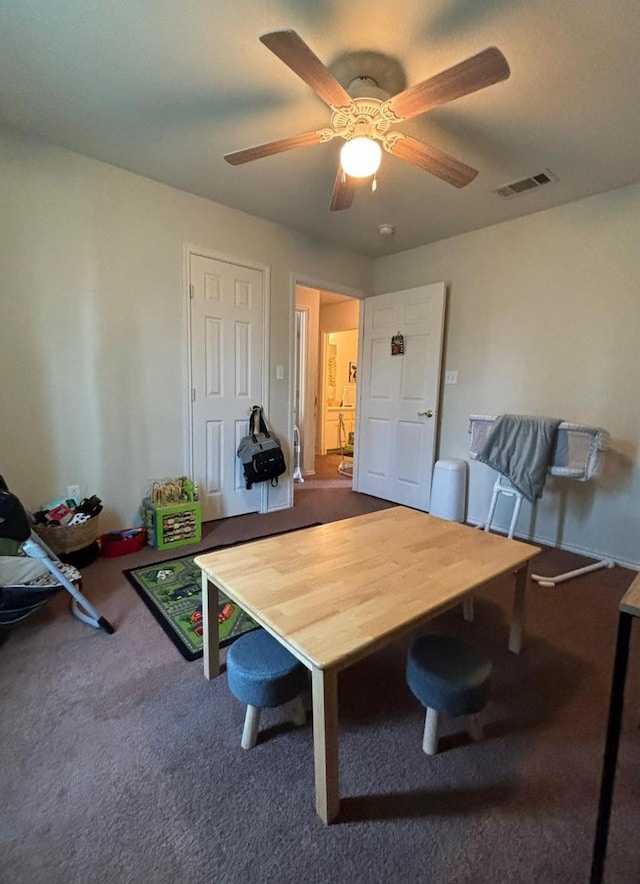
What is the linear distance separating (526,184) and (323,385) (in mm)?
4008

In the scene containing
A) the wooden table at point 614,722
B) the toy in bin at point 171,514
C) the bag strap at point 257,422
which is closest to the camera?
the wooden table at point 614,722

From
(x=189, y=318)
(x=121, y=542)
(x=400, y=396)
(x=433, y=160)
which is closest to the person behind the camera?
(x=433, y=160)

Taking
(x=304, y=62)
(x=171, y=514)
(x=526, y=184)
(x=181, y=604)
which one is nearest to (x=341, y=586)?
(x=181, y=604)

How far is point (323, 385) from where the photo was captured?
6.28 m

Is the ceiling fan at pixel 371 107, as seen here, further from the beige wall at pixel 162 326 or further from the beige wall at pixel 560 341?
the beige wall at pixel 560 341

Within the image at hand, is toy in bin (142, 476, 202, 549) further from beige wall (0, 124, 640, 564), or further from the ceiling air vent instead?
the ceiling air vent

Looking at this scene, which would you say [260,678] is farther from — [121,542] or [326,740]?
[121,542]

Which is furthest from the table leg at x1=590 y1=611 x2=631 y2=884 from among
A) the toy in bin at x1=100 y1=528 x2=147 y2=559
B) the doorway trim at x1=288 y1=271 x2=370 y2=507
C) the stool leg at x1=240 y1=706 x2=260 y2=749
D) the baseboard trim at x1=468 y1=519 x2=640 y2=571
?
the doorway trim at x1=288 y1=271 x2=370 y2=507

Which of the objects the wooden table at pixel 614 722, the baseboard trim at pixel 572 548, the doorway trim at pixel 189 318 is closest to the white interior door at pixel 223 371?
the doorway trim at pixel 189 318

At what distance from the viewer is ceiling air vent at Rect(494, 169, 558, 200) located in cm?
246

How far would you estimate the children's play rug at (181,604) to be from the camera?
1.82 metres

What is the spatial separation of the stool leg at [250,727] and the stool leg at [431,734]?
552 mm

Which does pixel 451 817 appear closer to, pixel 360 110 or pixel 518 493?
pixel 518 493

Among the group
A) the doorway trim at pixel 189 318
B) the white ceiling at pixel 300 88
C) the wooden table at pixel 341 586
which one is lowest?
the wooden table at pixel 341 586
